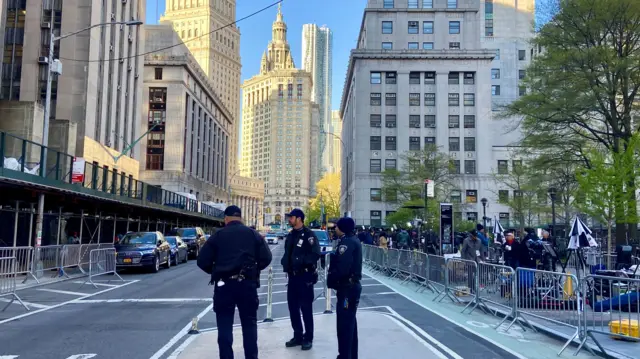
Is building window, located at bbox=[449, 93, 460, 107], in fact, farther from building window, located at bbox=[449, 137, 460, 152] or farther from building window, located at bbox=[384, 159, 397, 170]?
building window, located at bbox=[384, 159, 397, 170]

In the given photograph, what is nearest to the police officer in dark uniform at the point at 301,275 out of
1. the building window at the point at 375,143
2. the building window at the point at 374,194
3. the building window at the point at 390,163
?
the building window at the point at 374,194

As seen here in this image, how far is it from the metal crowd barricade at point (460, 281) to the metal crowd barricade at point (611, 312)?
3257mm

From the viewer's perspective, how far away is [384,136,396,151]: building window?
65.6 meters

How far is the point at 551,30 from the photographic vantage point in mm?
28547

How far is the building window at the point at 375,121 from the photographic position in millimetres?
65938

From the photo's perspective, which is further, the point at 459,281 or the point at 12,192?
the point at 12,192

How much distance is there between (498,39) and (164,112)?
47.8 metres

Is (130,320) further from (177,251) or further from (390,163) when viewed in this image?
(390,163)

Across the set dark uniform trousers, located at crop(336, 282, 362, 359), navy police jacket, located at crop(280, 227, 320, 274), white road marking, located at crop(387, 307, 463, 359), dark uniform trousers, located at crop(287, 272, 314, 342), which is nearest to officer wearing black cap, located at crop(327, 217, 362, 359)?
dark uniform trousers, located at crop(336, 282, 362, 359)

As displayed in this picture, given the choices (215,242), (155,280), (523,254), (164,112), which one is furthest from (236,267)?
(164,112)

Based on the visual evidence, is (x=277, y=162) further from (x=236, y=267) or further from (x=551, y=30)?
A: (x=236, y=267)

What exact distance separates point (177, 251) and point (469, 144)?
46411 millimetres

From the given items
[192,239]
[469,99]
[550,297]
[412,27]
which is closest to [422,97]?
[469,99]

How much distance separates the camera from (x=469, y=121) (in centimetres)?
6612
